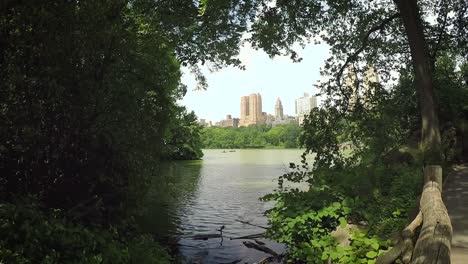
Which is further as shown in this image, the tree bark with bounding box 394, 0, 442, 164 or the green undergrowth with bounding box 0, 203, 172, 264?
the tree bark with bounding box 394, 0, 442, 164

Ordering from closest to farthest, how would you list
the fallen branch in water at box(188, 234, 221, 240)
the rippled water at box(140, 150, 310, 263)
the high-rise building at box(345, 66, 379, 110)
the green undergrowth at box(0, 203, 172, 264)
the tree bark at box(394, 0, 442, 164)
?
the green undergrowth at box(0, 203, 172, 264), the tree bark at box(394, 0, 442, 164), the rippled water at box(140, 150, 310, 263), the fallen branch in water at box(188, 234, 221, 240), the high-rise building at box(345, 66, 379, 110)

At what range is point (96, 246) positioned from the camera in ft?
19.4

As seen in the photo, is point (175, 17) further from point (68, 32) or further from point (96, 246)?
point (96, 246)

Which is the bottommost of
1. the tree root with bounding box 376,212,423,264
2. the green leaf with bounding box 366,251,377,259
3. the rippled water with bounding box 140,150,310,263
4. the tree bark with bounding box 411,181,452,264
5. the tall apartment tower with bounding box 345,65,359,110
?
the rippled water with bounding box 140,150,310,263

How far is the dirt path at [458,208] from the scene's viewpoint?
247 inches

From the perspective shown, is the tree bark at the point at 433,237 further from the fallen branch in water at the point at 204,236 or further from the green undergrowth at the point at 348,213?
the fallen branch in water at the point at 204,236

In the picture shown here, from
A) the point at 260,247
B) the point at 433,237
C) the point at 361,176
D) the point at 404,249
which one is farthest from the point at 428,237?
the point at 260,247

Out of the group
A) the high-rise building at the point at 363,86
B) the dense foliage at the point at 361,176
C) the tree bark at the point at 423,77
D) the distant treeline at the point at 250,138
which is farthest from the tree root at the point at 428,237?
the distant treeline at the point at 250,138

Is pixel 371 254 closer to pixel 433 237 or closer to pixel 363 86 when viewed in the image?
pixel 433 237

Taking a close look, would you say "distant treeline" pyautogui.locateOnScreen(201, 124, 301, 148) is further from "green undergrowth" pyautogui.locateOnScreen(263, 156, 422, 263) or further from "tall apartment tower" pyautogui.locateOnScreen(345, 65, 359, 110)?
"green undergrowth" pyautogui.locateOnScreen(263, 156, 422, 263)

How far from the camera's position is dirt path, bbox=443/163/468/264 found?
6280 millimetres

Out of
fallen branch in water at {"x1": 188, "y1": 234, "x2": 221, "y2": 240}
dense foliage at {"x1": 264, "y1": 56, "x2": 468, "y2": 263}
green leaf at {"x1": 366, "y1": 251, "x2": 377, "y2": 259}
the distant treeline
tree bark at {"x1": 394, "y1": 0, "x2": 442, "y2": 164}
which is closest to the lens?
green leaf at {"x1": 366, "y1": 251, "x2": 377, "y2": 259}

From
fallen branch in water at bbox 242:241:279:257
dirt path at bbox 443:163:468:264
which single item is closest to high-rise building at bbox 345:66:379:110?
dirt path at bbox 443:163:468:264

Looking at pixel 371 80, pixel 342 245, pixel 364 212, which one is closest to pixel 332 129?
pixel 371 80
